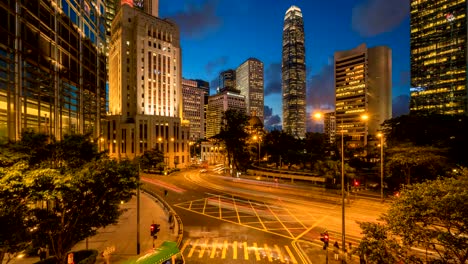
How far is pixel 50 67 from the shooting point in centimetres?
2389

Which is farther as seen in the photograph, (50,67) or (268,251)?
(50,67)

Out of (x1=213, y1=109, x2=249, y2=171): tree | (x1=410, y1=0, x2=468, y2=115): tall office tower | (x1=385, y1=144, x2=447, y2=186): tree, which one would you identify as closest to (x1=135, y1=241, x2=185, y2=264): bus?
(x1=385, y1=144, x2=447, y2=186): tree

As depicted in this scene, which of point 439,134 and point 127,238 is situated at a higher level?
point 439,134

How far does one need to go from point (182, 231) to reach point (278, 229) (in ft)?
27.9

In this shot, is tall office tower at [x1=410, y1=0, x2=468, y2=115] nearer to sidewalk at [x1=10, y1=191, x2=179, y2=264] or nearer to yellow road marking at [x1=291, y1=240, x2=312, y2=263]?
yellow road marking at [x1=291, y1=240, x2=312, y2=263]

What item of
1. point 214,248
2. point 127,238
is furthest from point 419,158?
point 127,238

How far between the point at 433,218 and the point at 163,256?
1168 cm

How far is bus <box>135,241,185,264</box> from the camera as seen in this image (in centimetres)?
1157

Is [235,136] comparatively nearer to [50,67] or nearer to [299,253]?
[50,67]

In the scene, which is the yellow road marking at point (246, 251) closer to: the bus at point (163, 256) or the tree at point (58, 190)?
the bus at point (163, 256)

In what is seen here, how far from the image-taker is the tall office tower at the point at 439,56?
119 metres

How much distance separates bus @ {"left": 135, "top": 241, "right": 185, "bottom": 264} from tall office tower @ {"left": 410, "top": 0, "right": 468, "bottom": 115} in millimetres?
138862

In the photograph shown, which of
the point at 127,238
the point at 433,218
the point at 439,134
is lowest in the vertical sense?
the point at 127,238

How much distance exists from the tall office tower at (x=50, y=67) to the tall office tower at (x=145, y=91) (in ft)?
178
